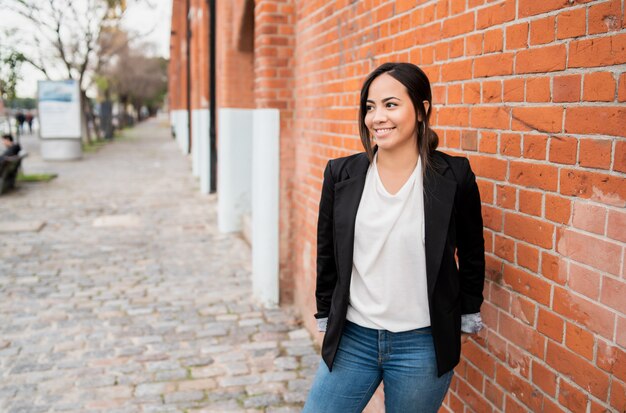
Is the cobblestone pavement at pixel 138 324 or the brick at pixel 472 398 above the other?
the brick at pixel 472 398

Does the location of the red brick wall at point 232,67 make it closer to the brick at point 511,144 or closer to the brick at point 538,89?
the brick at point 511,144

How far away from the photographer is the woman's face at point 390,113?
86.5 inches

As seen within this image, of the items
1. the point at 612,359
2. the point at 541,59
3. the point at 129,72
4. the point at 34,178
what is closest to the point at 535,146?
the point at 541,59

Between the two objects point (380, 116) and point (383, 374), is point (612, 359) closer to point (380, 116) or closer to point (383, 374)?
point (383, 374)

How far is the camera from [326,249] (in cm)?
240

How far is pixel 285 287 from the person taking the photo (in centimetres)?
623

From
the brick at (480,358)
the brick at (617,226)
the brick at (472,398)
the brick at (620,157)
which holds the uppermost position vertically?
the brick at (620,157)

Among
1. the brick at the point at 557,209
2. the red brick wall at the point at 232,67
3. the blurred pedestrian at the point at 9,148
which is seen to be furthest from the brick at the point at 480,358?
the blurred pedestrian at the point at 9,148

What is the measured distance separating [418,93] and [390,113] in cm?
13

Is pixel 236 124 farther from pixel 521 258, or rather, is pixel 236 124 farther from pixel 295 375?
pixel 521 258

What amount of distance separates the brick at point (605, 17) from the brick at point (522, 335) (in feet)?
3.48

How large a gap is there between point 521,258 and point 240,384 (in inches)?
106

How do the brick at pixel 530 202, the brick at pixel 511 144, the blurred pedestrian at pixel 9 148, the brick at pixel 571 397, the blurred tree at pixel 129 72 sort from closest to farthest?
the brick at pixel 571 397, the brick at pixel 530 202, the brick at pixel 511 144, the blurred pedestrian at pixel 9 148, the blurred tree at pixel 129 72

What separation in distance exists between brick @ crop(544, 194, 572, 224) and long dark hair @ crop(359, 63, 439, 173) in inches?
17.0
